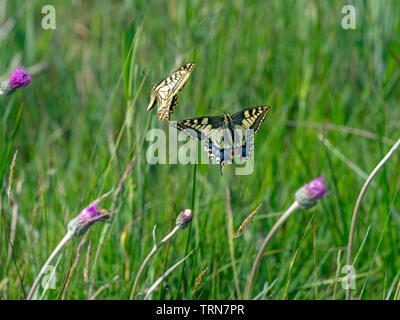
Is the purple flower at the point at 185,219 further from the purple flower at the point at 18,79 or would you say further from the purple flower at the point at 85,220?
the purple flower at the point at 18,79

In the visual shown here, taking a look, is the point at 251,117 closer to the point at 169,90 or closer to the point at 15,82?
the point at 169,90

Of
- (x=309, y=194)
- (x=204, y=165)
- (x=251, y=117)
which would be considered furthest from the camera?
(x=204, y=165)

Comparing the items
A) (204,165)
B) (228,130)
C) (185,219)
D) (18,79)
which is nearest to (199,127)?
(228,130)

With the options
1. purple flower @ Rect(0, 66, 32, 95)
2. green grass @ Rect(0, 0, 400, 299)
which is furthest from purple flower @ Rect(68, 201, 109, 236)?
purple flower @ Rect(0, 66, 32, 95)

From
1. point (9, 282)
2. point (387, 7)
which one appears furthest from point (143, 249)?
point (387, 7)

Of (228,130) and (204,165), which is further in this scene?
(204,165)

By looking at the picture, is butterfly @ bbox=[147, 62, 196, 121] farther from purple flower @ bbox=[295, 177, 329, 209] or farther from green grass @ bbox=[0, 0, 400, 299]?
purple flower @ bbox=[295, 177, 329, 209]
